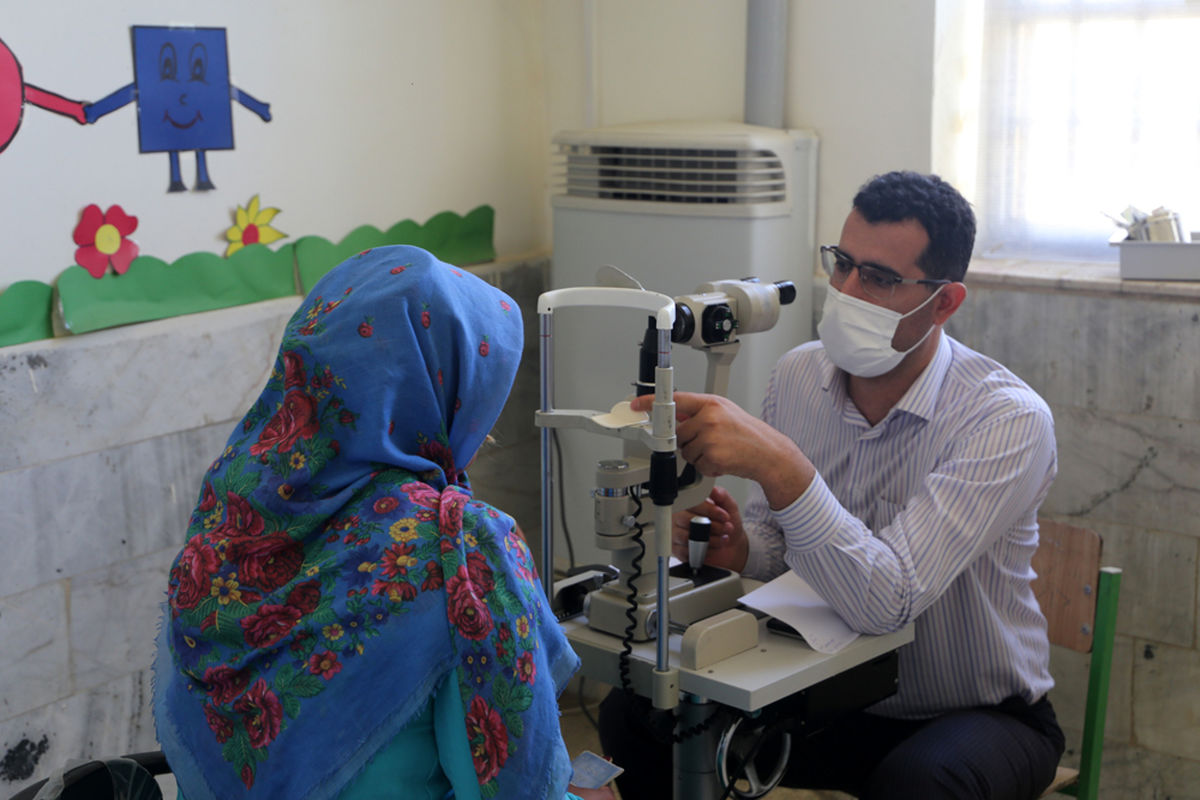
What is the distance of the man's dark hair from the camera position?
6.26 feet

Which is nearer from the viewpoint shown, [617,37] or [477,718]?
[477,718]

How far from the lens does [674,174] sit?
2695 mm

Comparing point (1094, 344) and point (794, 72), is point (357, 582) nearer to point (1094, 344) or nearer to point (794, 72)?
point (1094, 344)

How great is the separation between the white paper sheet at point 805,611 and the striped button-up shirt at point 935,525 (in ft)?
0.09

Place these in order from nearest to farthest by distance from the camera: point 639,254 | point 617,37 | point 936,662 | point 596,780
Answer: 1. point 596,780
2. point 936,662
3. point 639,254
4. point 617,37

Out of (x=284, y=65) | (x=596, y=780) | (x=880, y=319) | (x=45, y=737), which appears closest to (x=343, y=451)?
(x=596, y=780)

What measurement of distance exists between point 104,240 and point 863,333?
→ 4.63 ft

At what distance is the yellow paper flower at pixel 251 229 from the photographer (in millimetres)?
2447

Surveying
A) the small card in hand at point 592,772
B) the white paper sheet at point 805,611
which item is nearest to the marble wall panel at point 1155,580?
the white paper sheet at point 805,611

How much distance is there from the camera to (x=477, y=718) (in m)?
1.20

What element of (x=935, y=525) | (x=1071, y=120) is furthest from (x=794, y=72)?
(x=935, y=525)

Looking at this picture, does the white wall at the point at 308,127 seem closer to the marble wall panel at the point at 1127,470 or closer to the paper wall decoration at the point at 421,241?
the paper wall decoration at the point at 421,241

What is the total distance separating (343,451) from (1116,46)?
2022 mm

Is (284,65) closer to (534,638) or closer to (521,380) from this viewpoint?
(521,380)
